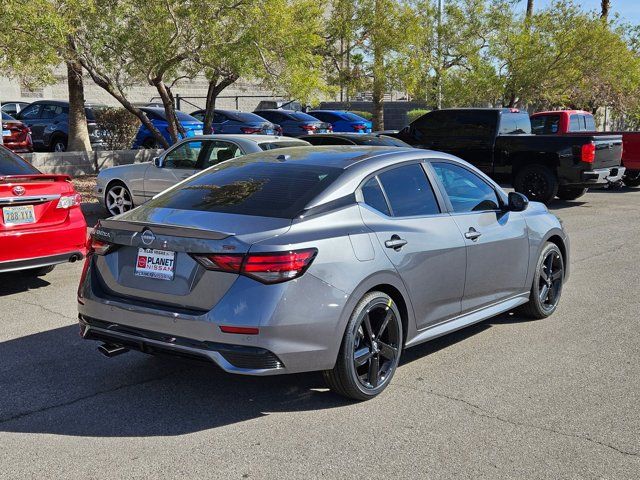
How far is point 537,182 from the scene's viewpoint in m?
15.8

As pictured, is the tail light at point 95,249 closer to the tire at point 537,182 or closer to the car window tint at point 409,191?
the car window tint at point 409,191

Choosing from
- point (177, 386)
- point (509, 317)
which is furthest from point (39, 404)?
point (509, 317)

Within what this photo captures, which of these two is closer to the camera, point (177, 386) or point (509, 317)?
point (177, 386)

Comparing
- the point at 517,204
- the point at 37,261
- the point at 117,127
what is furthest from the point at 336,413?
the point at 117,127

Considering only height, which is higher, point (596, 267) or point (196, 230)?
point (196, 230)

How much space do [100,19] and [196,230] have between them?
10058mm

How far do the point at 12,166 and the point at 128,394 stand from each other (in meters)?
3.72

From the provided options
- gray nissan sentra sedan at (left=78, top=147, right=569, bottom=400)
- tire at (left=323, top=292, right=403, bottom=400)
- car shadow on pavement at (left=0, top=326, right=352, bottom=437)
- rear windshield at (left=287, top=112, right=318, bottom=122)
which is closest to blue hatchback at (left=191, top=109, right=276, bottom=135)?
rear windshield at (left=287, top=112, right=318, bottom=122)

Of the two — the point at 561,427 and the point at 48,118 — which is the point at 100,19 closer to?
the point at 48,118

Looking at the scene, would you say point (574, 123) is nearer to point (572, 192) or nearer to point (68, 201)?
point (572, 192)

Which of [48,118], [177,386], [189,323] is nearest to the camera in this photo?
[189,323]

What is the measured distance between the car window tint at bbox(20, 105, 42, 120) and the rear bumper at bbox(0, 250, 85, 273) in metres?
16.3

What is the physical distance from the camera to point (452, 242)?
562 centimetres

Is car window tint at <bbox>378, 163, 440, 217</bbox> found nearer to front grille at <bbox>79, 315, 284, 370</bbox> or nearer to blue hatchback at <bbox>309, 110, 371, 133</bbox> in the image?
front grille at <bbox>79, 315, 284, 370</bbox>
